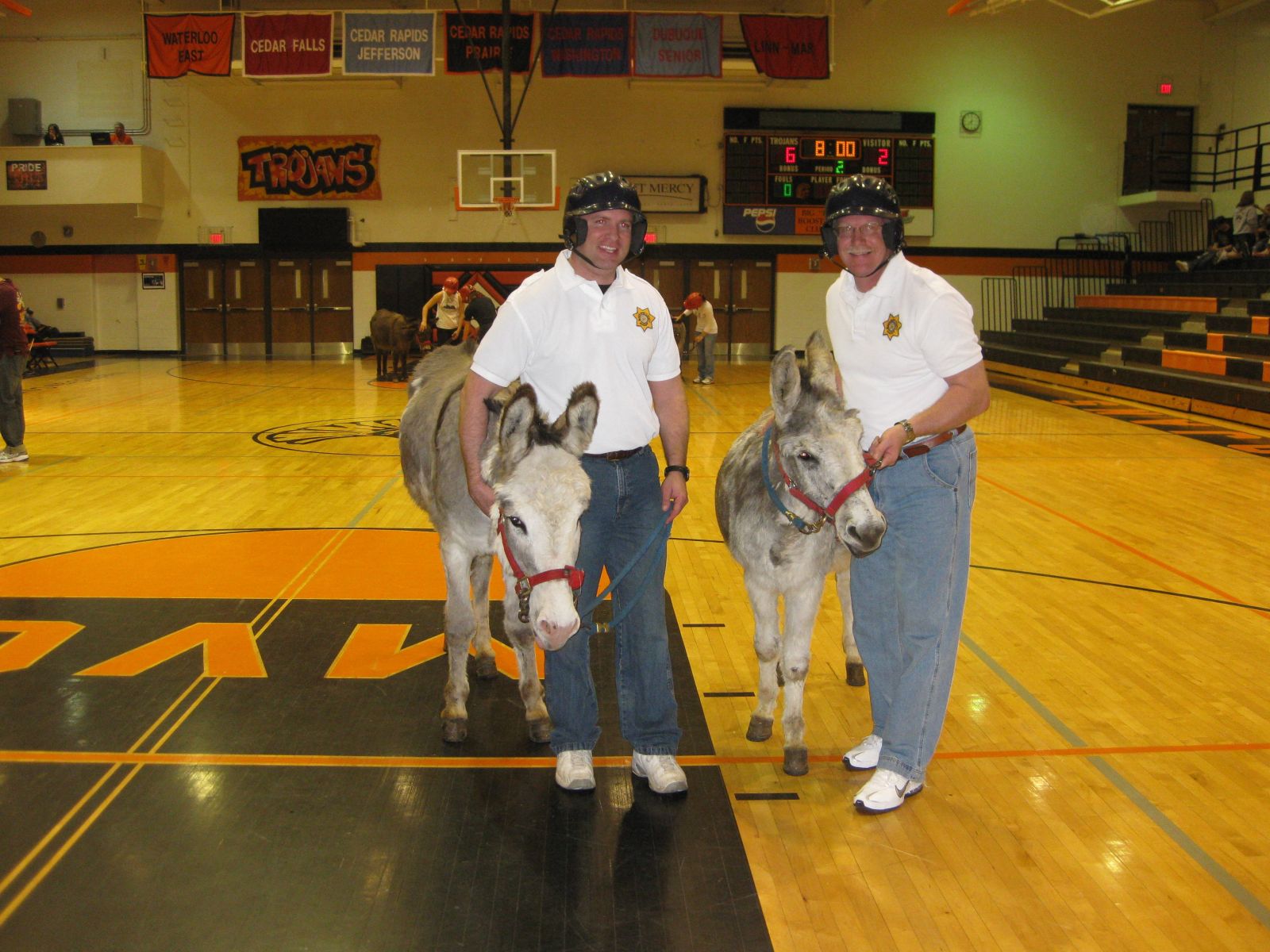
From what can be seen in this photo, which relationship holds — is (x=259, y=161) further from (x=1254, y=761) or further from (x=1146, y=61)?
(x=1254, y=761)

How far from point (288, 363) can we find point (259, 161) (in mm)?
4885

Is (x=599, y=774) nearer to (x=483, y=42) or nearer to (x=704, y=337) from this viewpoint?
(x=704, y=337)

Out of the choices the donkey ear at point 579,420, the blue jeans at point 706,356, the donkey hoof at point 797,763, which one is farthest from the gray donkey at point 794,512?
the blue jeans at point 706,356

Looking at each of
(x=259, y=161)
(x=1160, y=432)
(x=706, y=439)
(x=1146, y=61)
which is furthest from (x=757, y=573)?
(x=1146, y=61)

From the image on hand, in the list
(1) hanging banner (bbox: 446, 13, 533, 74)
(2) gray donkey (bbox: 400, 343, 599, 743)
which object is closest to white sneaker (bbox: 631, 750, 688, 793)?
(2) gray donkey (bbox: 400, 343, 599, 743)

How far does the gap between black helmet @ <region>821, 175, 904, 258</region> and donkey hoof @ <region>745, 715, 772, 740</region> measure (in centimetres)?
190

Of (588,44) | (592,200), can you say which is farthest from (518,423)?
(588,44)

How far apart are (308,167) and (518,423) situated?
24.3 meters

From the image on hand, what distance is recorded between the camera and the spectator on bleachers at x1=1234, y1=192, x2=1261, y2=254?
20.9 meters

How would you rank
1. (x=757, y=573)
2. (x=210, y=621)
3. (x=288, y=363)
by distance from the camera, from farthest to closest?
(x=288, y=363)
(x=210, y=621)
(x=757, y=573)

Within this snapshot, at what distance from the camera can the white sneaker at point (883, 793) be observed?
3.71 metres

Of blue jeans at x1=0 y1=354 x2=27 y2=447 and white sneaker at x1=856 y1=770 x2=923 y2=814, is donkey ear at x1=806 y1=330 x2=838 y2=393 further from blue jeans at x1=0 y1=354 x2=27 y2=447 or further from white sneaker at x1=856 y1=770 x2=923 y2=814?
blue jeans at x1=0 y1=354 x2=27 y2=447

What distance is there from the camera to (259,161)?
25.3 m

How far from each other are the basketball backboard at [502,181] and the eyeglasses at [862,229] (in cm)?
1751
